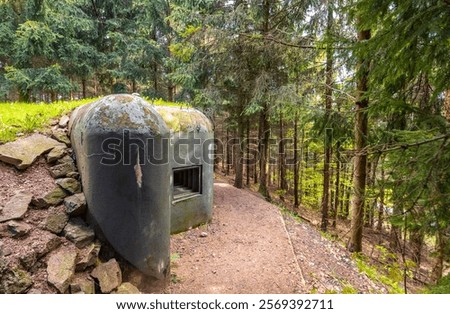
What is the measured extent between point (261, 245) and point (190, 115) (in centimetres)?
421

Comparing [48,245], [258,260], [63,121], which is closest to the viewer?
[48,245]

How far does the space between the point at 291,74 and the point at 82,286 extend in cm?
951

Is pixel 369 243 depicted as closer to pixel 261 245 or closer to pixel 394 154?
pixel 261 245

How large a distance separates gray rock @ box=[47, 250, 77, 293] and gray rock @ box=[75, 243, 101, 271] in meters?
0.10

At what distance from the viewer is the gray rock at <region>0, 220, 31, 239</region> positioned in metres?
3.39

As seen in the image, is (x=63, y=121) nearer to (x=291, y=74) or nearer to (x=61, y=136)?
(x=61, y=136)

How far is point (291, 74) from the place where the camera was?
9.95m

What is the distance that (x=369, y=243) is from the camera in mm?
13812

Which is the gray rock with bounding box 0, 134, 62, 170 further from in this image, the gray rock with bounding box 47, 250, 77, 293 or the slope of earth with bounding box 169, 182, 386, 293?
the slope of earth with bounding box 169, 182, 386, 293

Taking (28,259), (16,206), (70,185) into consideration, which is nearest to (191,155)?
(70,185)

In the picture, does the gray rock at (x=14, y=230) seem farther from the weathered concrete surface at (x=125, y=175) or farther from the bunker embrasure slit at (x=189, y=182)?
the bunker embrasure slit at (x=189, y=182)

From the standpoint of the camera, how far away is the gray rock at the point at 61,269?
3203mm

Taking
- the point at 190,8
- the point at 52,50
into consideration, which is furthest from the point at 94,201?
the point at 52,50

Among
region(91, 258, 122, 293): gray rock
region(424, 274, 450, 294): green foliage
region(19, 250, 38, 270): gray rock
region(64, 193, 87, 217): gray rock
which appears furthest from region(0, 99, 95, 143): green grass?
region(424, 274, 450, 294): green foliage
